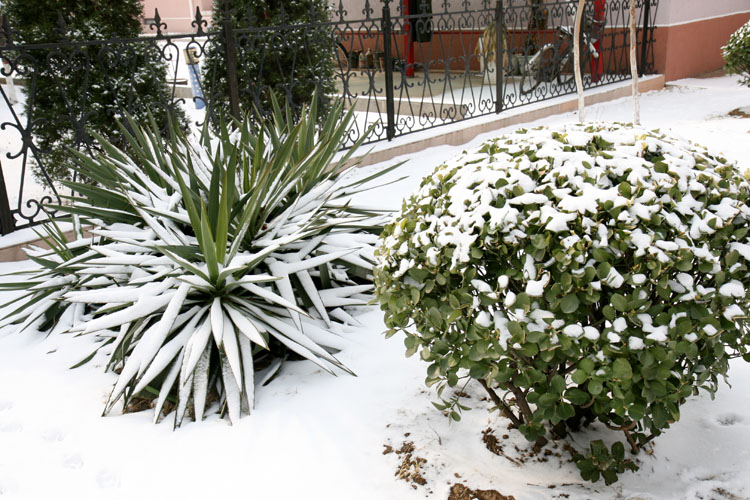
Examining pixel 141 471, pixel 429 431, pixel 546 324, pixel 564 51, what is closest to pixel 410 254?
pixel 546 324

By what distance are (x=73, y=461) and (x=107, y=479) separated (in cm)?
19

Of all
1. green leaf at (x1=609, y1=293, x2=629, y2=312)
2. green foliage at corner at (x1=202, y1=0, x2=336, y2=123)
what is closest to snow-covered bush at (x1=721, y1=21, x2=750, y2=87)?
green foliage at corner at (x1=202, y1=0, x2=336, y2=123)

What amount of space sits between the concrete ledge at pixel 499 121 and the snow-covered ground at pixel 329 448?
3.40 m

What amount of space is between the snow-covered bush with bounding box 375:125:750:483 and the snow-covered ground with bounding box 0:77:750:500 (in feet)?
0.70

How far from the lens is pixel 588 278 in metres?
1.65

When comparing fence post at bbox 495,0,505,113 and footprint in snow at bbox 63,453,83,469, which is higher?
fence post at bbox 495,0,505,113

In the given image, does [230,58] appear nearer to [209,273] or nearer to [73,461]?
[209,273]

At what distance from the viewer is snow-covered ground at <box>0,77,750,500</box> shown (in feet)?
6.56

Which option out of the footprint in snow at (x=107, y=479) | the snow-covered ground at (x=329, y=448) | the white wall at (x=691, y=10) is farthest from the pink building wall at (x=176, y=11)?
the footprint in snow at (x=107, y=479)

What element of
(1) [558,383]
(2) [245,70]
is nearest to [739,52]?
(2) [245,70]

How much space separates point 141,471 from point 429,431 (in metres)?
0.97

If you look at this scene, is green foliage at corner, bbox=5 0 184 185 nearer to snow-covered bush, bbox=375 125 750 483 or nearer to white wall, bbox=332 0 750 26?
snow-covered bush, bbox=375 125 750 483

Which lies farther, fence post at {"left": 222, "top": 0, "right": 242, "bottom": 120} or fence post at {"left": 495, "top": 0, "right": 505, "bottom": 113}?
fence post at {"left": 495, "top": 0, "right": 505, "bottom": 113}

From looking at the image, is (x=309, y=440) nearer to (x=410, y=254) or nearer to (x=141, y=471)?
(x=141, y=471)
